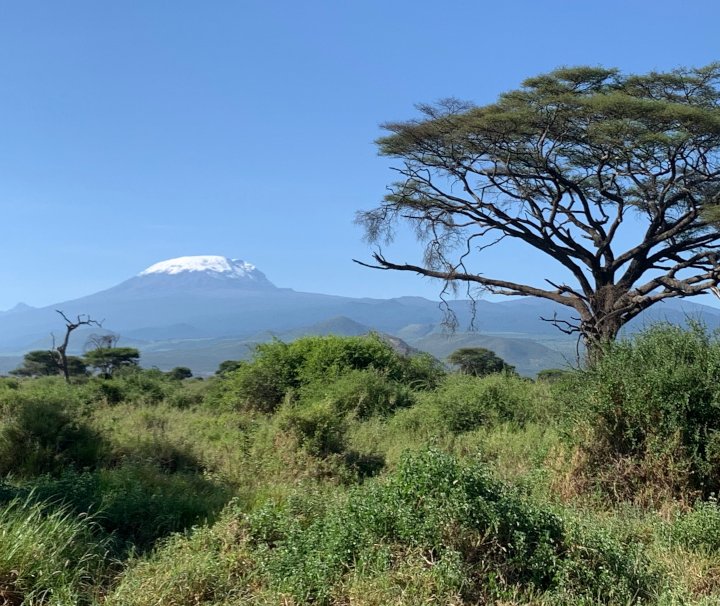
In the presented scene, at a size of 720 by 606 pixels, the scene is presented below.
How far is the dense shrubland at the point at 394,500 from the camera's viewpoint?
414 centimetres

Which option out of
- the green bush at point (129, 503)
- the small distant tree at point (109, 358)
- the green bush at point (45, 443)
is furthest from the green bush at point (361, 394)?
the small distant tree at point (109, 358)

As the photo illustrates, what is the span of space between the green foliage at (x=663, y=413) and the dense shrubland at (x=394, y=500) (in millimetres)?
19

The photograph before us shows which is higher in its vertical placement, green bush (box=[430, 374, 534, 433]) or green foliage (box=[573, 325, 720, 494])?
green foliage (box=[573, 325, 720, 494])

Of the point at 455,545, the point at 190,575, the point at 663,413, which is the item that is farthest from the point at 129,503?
the point at 663,413

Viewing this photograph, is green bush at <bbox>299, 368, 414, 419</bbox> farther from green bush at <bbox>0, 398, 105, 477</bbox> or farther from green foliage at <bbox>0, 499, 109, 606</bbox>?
green foliage at <bbox>0, 499, 109, 606</bbox>

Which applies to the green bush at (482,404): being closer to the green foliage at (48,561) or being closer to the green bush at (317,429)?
the green bush at (317,429)

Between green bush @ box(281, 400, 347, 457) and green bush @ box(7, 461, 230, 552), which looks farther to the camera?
green bush @ box(281, 400, 347, 457)

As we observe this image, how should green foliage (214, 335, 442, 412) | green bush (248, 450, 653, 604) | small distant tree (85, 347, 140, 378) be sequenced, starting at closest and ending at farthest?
green bush (248, 450, 653, 604) → green foliage (214, 335, 442, 412) → small distant tree (85, 347, 140, 378)

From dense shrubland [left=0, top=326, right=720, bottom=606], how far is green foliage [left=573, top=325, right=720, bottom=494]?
0.02 metres

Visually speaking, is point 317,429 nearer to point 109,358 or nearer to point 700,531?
point 700,531

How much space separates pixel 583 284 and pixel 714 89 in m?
6.00

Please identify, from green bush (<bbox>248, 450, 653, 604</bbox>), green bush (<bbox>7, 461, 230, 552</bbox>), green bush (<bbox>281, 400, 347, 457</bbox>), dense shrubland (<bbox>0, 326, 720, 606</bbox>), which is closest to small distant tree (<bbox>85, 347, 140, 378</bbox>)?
dense shrubland (<bbox>0, 326, 720, 606</bbox>)

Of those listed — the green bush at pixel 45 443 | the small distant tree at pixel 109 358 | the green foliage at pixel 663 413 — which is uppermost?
the green foliage at pixel 663 413

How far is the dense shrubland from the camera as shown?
4.14m
